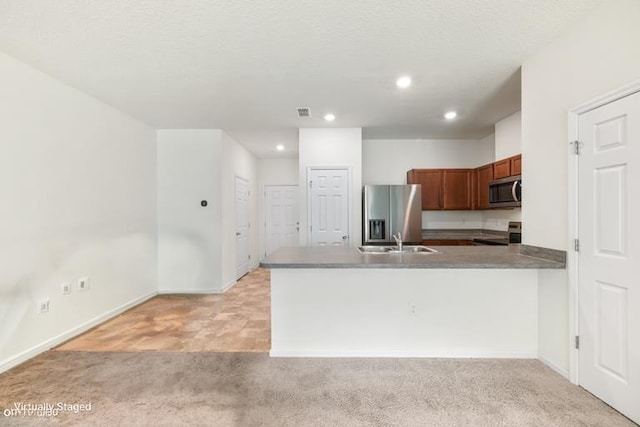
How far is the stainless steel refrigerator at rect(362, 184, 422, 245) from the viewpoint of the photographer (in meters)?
4.60

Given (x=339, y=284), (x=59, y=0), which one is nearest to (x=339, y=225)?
(x=339, y=284)

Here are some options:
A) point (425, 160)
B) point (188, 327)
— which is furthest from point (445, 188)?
point (188, 327)

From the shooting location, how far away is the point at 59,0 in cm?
192

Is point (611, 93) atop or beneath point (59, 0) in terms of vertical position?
beneath

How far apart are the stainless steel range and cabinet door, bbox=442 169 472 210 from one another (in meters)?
0.70

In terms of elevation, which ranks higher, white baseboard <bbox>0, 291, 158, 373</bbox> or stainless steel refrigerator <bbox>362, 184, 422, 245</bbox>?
stainless steel refrigerator <bbox>362, 184, 422, 245</bbox>

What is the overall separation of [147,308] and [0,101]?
2.74 m

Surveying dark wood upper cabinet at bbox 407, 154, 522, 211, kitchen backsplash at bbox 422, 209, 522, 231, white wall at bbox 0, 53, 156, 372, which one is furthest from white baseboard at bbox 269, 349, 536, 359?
kitchen backsplash at bbox 422, 209, 522, 231

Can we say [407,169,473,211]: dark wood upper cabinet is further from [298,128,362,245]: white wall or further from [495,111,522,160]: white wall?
[298,128,362,245]: white wall

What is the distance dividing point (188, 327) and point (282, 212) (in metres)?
4.10

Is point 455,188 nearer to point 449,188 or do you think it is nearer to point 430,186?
point 449,188

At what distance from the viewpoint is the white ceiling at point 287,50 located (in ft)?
6.61

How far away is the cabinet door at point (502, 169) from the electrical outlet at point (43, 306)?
17.3 ft

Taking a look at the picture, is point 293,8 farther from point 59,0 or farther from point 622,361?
point 622,361
